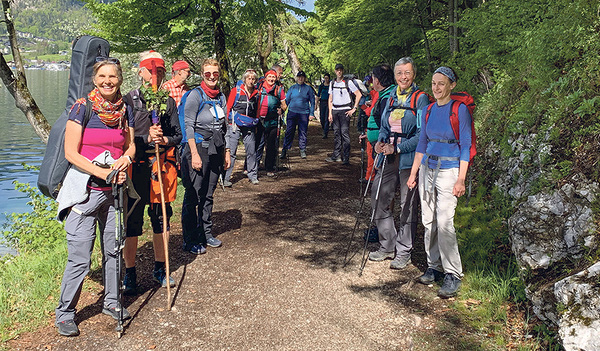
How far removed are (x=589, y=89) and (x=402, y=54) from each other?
1743cm

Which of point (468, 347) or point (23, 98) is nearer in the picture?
point (468, 347)

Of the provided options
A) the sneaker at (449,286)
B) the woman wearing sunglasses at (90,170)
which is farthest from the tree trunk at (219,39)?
the sneaker at (449,286)

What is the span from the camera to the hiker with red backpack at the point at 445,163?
15.3 ft

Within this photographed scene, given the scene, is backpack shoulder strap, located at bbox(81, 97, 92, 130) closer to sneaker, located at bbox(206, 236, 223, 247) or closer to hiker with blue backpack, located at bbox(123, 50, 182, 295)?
hiker with blue backpack, located at bbox(123, 50, 182, 295)

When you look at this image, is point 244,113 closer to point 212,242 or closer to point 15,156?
point 212,242

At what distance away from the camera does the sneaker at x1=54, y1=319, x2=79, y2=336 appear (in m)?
4.07

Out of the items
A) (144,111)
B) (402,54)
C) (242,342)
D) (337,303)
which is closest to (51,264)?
(144,111)

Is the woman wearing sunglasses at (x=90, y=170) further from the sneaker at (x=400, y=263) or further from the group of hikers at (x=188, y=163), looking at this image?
the sneaker at (x=400, y=263)

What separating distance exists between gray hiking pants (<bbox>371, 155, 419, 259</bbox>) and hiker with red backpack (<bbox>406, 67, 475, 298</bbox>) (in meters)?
0.50

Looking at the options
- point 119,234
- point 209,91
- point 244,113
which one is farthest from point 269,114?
point 119,234

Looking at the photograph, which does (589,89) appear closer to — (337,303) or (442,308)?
(442,308)

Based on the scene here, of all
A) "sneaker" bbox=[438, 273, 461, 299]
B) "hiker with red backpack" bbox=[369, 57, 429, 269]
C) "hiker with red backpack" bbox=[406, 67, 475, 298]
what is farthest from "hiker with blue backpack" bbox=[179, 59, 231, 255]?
"sneaker" bbox=[438, 273, 461, 299]

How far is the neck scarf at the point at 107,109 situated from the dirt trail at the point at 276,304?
1.84 metres

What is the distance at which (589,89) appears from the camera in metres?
4.68
